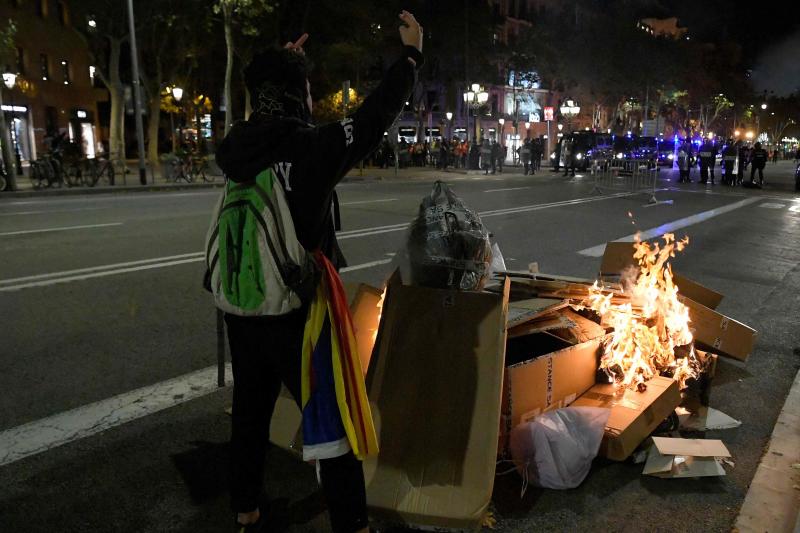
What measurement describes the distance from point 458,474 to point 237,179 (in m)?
1.45

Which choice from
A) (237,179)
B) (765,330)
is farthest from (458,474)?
(765,330)

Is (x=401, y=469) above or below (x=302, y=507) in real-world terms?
above

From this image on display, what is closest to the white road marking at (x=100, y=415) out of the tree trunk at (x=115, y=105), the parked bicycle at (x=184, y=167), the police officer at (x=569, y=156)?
the parked bicycle at (x=184, y=167)

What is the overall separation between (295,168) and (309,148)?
0.08 meters

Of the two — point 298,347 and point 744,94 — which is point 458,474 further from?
point 744,94

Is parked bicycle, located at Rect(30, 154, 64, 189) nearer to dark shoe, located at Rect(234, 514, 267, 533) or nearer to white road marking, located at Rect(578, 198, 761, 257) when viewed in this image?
white road marking, located at Rect(578, 198, 761, 257)

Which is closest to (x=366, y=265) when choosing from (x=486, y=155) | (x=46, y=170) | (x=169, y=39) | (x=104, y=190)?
(x=104, y=190)

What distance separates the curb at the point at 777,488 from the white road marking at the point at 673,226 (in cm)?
467

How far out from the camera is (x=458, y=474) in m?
2.52

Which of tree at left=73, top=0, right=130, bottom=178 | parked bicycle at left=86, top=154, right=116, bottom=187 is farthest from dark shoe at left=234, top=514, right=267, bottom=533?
tree at left=73, top=0, right=130, bottom=178

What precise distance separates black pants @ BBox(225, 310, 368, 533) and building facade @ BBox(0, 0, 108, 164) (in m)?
35.6

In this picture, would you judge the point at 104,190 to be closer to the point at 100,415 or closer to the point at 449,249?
the point at 100,415

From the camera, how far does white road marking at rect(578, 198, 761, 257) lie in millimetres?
9289

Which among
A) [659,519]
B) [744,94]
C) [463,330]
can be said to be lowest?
[659,519]
